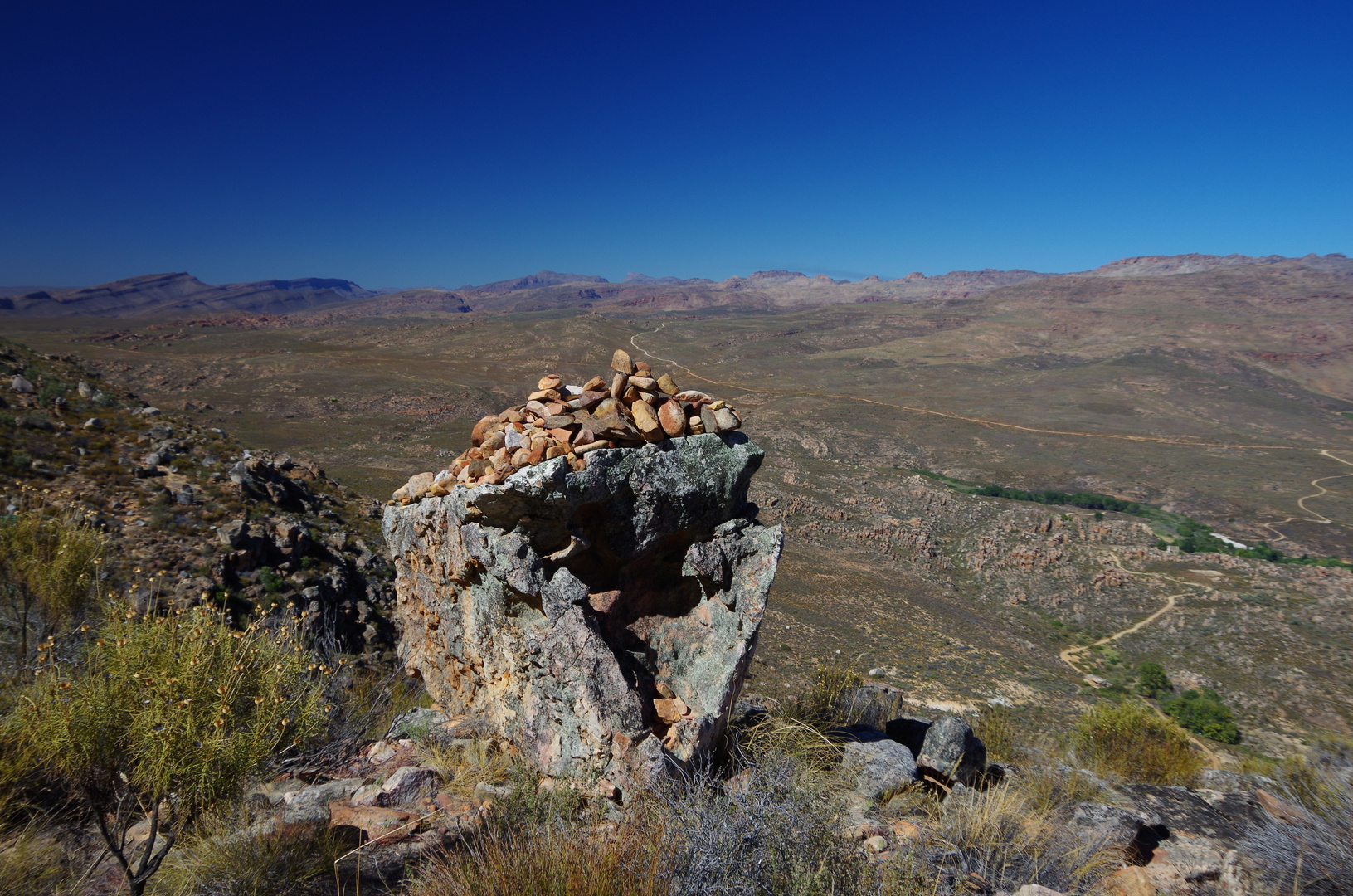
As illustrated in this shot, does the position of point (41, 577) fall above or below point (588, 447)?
below

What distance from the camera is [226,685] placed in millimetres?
3648

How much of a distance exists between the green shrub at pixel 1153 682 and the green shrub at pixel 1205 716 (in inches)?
29.5

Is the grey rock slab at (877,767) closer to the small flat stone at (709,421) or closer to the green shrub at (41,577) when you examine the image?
the small flat stone at (709,421)

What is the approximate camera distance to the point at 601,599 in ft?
20.4

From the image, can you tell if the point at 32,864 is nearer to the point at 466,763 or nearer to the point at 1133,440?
the point at 466,763

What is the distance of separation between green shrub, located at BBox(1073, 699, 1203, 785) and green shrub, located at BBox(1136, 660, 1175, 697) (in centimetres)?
1206

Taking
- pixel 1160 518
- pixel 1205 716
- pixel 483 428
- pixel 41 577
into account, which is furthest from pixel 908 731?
pixel 1160 518

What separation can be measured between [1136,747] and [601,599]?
10557 mm

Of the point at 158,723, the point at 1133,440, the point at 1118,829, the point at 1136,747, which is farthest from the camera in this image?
the point at 1133,440

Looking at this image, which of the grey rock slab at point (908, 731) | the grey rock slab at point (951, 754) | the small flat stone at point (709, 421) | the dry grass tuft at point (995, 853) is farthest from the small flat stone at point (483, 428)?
the grey rock slab at point (908, 731)

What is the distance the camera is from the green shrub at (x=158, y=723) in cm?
340

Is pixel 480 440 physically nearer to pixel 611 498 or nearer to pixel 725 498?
pixel 611 498

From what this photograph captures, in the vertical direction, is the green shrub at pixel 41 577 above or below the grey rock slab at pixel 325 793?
above

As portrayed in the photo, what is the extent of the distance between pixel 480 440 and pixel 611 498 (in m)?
1.74
